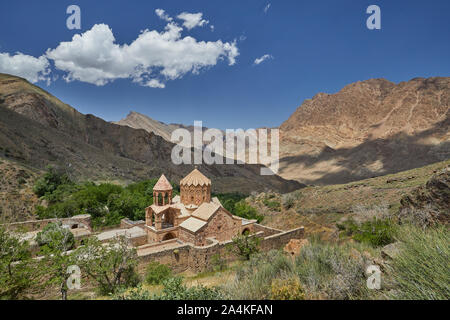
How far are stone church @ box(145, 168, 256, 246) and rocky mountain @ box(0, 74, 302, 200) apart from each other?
2486 cm

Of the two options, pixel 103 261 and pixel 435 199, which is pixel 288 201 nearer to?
pixel 435 199

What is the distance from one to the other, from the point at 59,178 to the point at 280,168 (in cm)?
7666

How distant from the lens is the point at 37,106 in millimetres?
48219

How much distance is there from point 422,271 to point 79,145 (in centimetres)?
5282

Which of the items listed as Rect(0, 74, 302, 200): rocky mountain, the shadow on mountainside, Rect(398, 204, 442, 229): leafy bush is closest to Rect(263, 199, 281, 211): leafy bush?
Rect(398, 204, 442, 229): leafy bush

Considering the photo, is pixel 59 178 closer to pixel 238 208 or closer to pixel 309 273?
pixel 238 208

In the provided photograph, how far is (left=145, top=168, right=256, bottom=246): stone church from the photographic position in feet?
49.5

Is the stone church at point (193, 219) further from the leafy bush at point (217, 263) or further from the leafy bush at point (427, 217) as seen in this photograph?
the leafy bush at point (427, 217)

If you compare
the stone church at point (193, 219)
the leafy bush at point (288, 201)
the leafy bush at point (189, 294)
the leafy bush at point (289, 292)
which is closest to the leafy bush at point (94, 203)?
the stone church at point (193, 219)

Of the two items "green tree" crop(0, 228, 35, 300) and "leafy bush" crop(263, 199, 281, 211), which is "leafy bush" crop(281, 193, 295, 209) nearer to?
"leafy bush" crop(263, 199, 281, 211)

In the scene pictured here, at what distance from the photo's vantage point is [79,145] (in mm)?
45875

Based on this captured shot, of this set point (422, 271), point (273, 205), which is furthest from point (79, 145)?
point (422, 271)
